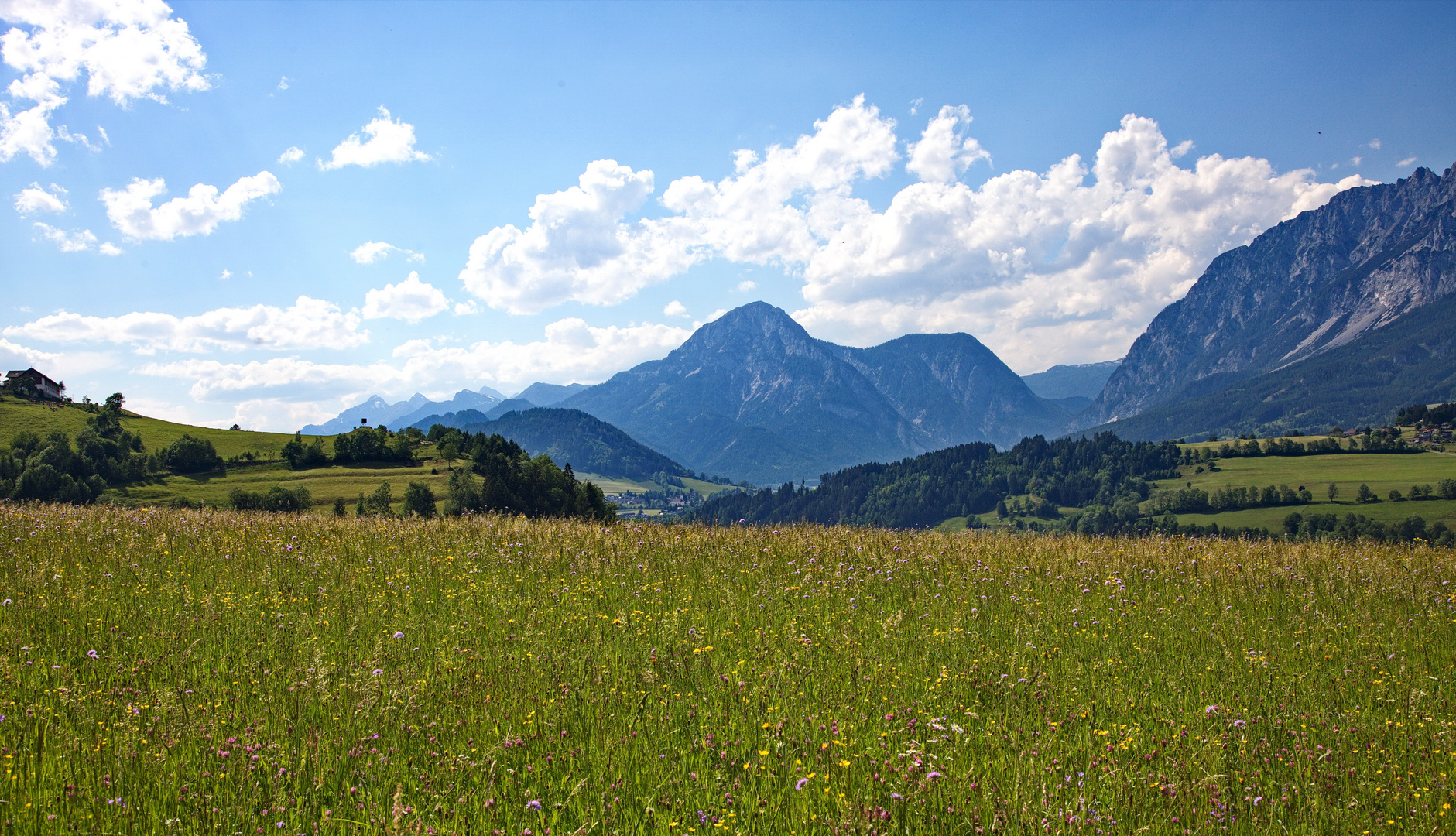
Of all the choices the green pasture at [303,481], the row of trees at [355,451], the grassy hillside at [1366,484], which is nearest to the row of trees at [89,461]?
the green pasture at [303,481]

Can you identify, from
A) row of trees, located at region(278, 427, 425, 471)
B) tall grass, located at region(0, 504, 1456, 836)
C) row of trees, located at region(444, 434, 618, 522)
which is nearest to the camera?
tall grass, located at region(0, 504, 1456, 836)

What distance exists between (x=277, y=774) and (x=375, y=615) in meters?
4.01

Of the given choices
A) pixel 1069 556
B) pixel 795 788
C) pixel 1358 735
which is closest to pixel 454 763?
pixel 795 788

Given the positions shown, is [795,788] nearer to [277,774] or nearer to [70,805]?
[277,774]

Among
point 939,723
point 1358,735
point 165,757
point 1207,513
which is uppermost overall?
point 165,757

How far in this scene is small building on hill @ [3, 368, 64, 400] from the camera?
13725 cm

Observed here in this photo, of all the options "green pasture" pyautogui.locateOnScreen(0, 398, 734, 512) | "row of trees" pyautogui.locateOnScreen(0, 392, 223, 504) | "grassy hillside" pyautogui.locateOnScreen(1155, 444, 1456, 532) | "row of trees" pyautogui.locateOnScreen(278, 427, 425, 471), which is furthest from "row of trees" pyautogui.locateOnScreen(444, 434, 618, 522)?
"grassy hillside" pyautogui.locateOnScreen(1155, 444, 1456, 532)

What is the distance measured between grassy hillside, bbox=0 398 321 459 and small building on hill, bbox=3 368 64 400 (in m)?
8.57

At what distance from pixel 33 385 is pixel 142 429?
4456cm

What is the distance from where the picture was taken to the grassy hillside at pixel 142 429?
113625 millimetres

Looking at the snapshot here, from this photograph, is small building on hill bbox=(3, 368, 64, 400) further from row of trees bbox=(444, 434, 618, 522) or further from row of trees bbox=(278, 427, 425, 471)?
row of trees bbox=(444, 434, 618, 522)

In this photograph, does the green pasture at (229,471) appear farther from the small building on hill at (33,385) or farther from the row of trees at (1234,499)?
the row of trees at (1234,499)

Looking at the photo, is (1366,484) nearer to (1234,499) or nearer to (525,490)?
(1234,499)

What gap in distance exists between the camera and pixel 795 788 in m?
4.41
